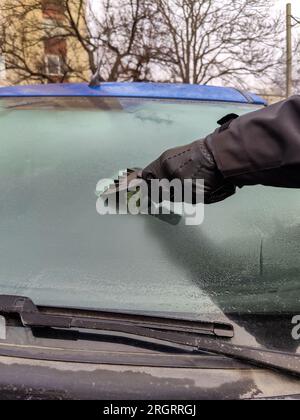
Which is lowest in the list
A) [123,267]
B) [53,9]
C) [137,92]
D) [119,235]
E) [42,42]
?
[123,267]

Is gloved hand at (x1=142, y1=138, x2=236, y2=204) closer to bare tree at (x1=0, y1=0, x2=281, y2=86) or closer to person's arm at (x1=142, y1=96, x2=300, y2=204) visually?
person's arm at (x1=142, y1=96, x2=300, y2=204)

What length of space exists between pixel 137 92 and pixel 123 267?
42.2 inches

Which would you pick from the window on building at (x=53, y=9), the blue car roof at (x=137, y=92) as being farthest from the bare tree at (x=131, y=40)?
the blue car roof at (x=137, y=92)

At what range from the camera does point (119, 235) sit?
115 cm

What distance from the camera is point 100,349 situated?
845 mm

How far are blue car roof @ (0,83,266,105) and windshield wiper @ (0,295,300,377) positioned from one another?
46.2 inches

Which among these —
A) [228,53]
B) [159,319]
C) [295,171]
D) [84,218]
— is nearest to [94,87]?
[84,218]

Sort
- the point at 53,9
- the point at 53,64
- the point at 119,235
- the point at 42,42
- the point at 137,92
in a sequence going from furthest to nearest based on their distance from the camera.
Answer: the point at 53,64 → the point at 42,42 → the point at 53,9 → the point at 137,92 → the point at 119,235

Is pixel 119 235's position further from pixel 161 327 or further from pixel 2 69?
pixel 2 69

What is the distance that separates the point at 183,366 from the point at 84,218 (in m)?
0.53

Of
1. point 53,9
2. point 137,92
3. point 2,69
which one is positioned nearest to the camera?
point 137,92

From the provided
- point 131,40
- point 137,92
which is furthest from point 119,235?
point 131,40

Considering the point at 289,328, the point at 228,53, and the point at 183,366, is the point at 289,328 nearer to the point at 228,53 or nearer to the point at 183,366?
the point at 183,366

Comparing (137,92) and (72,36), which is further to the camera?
(72,36)
